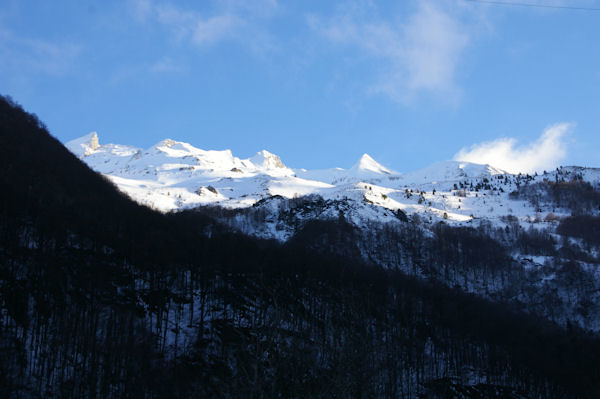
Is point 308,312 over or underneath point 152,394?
over

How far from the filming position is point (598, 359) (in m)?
79.1

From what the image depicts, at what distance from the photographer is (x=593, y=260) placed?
134375mm

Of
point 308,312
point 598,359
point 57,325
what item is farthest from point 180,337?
point 598,359

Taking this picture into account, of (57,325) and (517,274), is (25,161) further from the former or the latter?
(517,274)

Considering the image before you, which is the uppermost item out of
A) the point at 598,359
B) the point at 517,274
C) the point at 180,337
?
the point at 517,274

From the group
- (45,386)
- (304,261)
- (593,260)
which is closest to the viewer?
(45,386)

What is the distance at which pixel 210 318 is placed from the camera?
2601 inches

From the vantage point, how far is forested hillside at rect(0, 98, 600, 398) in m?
46.3

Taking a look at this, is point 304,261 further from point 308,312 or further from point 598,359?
point 598,359

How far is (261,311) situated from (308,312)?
33.5 ft

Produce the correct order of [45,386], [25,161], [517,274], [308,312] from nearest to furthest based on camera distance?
1. [45,386]
2. [308,312]
3. [25,161]
4. [517,274]

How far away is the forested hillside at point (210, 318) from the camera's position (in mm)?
46281

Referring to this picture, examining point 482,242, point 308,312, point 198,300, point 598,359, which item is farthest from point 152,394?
point 482,242

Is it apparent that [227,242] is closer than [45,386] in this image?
No
